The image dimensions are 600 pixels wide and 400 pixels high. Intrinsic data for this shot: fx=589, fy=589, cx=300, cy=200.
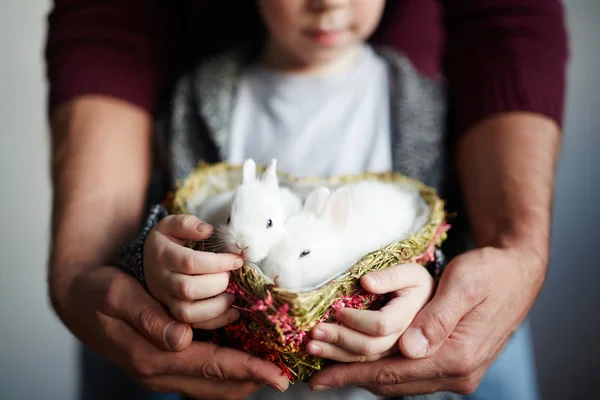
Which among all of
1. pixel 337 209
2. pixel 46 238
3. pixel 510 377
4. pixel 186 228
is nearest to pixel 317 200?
pixel 337 209

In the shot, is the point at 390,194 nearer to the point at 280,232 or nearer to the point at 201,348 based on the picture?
the point at 280,232

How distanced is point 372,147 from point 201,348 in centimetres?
47

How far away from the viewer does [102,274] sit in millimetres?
761

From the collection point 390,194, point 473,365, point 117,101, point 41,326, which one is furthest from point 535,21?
point 41,326

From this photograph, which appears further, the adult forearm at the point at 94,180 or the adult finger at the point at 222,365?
the adult forearm at the point at 94,180

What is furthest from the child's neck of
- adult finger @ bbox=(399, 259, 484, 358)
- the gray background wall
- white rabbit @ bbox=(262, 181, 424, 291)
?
the gray background wall

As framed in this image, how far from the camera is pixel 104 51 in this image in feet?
3.29

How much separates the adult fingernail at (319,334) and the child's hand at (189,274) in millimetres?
89

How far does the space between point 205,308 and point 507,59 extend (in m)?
0.67

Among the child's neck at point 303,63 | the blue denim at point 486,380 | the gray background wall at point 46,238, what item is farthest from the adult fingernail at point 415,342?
the gray background wall at point 46,238

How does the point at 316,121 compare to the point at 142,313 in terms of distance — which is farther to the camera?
the point at 316,121

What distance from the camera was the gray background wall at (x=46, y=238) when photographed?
1356 millimetres

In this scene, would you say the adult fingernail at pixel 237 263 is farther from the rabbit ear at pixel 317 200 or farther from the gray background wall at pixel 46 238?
the gray background wall at pixel 46 238

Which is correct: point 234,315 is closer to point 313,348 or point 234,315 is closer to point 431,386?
point 313,348
